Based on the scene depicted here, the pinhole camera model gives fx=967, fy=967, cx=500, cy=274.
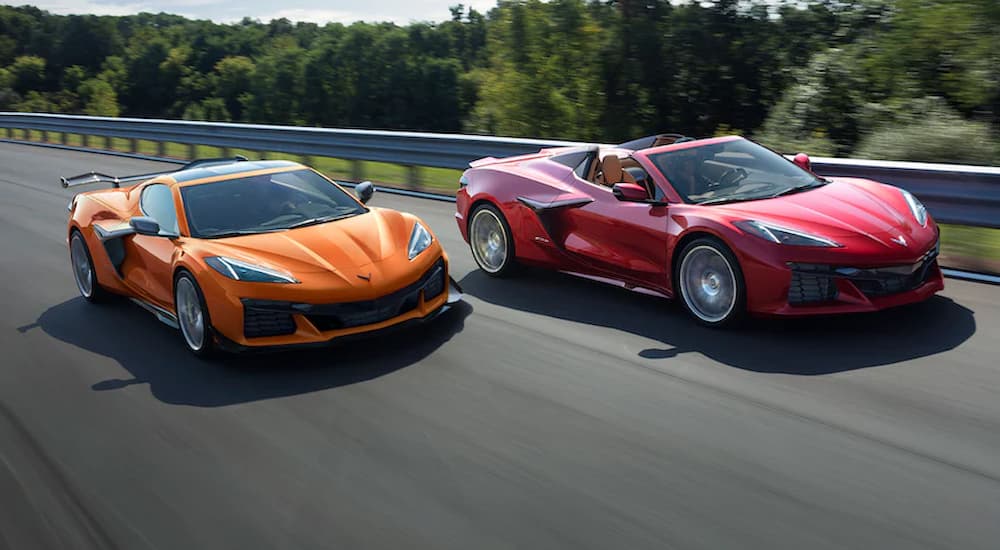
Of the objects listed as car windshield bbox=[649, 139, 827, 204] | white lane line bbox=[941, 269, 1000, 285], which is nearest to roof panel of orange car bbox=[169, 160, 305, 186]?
car windshield bbox=[649, 139, 827, 204]

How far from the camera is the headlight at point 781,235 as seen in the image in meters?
5.86

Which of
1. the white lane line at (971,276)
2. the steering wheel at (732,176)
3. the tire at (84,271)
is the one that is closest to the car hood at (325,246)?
the tire at (84,271)

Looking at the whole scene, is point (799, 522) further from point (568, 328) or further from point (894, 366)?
point (568, 328)

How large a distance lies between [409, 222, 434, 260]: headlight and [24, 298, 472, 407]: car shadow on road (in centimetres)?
53

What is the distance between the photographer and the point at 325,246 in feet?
21.1

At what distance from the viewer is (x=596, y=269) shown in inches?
289

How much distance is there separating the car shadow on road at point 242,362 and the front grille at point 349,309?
0.46ft

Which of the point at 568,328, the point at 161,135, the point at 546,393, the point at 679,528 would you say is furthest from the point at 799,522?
Result: the point at 161,135

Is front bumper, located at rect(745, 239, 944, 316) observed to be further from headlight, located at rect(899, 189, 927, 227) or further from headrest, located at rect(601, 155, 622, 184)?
headrest, located at rect(601, 155, 622, 184)

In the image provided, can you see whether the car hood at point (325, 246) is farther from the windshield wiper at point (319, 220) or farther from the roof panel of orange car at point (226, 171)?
the roof panel of orange car at point (226, 171)

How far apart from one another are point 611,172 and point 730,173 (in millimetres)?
980

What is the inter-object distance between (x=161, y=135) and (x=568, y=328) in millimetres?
17590

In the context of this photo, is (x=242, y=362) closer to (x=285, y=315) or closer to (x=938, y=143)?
(x=285, y=315)

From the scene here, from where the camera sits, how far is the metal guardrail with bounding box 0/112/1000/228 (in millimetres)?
7828
